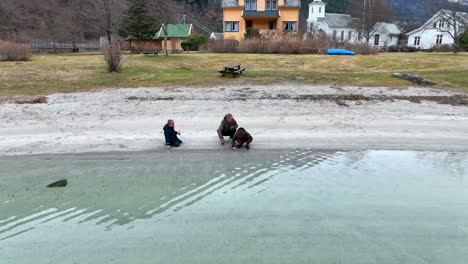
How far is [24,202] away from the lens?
8.09 m

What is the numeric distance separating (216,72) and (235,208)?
17595mm

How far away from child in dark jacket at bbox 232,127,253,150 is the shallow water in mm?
359

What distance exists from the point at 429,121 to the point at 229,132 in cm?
807

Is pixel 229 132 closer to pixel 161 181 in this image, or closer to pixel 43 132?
pixel 161 181

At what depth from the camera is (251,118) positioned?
14.8 meters

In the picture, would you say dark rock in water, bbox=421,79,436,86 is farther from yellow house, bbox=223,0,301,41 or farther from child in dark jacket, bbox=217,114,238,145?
yellow house, bbox=223,0,301,41

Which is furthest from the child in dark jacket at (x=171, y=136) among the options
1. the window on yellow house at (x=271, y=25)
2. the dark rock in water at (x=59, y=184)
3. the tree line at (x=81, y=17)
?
the window on yellow house at (x=271, y=25)

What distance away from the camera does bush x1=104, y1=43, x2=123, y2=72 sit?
2345 centimetres

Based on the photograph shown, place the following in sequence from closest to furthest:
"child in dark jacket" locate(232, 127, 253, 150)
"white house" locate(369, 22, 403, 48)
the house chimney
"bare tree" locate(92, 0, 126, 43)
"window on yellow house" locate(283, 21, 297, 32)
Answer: "child in dark jacket" locate(232, 127, 253, 150) < "bare tree" locate(92, 0, 126, 43) < "window on yellow house" locate(283, 21, 297, 32) < "white house" locate(369, 22, 403, 48) < the house chimney

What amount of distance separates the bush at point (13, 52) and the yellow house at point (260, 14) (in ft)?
82.6

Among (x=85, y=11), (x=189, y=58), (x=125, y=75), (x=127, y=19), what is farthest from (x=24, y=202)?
(x=85, y=11)

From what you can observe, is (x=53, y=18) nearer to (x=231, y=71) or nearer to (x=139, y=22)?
(x=139, y=22)

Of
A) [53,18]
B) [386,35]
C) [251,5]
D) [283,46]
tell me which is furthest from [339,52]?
[53,18]

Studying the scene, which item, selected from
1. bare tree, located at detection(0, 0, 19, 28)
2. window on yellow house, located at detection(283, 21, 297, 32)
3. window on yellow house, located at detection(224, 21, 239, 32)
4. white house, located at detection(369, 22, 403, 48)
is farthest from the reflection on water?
white house, located at detection(369, 22, 403, 48)
